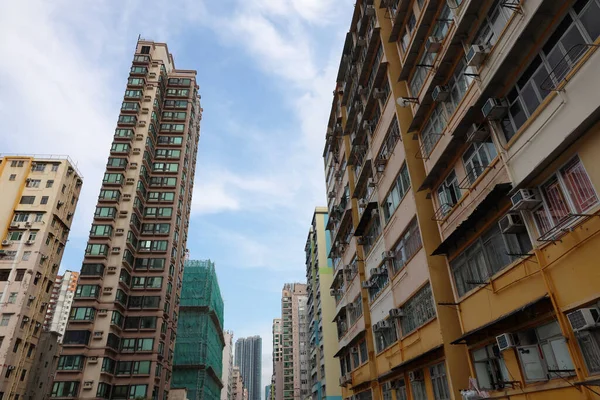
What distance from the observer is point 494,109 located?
11.0m

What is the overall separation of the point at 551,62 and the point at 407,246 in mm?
10342

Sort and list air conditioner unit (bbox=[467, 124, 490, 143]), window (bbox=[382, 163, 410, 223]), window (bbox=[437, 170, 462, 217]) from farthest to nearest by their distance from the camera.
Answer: window (bbox=[382, 163, 410, 223])
window (bbox=[437, 170, 462, 217])
air conditioner unit (bbox=[467, 124, 490, 143])

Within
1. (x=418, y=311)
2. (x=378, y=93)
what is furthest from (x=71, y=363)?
(x=378, y=93)

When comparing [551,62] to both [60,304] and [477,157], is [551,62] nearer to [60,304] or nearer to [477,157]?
[477,157]

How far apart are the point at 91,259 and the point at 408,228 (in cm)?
4471

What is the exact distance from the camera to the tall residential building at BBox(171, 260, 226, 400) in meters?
66.1

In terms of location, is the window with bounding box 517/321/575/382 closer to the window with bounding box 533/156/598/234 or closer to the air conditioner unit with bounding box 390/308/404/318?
the window with bounding box 533/156/598/234

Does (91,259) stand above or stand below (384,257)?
above

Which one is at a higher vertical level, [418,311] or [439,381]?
[418,311]

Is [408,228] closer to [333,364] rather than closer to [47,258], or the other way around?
[333,364]

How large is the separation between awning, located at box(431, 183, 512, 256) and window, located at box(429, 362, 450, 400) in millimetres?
4354

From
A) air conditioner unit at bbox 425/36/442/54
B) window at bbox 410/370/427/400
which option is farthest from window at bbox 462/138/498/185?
window at bbox 410/370/427/400

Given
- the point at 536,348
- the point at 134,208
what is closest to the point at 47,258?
the point at 134,208

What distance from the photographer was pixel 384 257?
2052 cm
